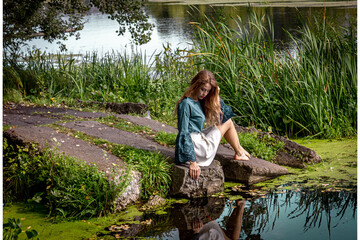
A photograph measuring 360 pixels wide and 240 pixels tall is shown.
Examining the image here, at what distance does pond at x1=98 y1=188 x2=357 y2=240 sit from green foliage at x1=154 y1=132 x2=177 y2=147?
1.01m

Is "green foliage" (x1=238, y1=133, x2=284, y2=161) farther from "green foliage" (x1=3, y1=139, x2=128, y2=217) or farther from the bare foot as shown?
"green foliage" (x1=3, y1=139, x2=128, y2=217)

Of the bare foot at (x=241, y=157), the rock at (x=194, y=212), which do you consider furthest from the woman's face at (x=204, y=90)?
the rock at (x=194, y=212)

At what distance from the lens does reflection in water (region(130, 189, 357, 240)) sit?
10.4 ft

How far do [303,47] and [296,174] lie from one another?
7.64 feet

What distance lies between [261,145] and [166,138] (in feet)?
3.12

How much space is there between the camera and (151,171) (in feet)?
12.6

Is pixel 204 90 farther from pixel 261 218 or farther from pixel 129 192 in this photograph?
pixel 261 218

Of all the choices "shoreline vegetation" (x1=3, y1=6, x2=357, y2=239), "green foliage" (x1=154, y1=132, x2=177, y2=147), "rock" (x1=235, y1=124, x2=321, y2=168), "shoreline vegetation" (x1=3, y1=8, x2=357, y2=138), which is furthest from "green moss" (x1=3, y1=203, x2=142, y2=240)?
"shoreline vegetation" (x1=3, y1=8, x2=357, y2=138)

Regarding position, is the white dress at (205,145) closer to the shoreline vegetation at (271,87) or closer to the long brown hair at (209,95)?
the long brown hair at (209,95)

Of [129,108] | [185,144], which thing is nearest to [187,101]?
[185,144]

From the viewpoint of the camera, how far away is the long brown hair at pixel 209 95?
3.81 m

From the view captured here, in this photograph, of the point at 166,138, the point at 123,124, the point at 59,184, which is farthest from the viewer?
the point at 123,124

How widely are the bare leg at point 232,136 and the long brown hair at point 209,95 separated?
0.27 ft

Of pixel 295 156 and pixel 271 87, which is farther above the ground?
pixel 271 87
